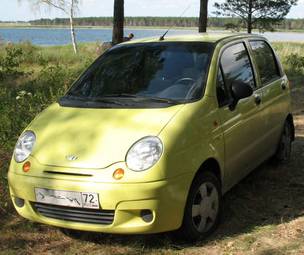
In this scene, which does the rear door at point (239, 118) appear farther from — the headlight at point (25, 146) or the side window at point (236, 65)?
the headlight at point (25, 146)

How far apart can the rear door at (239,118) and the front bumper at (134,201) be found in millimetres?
920

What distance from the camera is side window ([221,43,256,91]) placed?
204 inches

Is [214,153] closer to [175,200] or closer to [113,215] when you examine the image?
[175,200]

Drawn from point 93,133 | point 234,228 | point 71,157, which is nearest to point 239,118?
point 234,228

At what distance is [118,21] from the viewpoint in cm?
1350

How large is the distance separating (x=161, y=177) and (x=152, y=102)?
34.1 inches

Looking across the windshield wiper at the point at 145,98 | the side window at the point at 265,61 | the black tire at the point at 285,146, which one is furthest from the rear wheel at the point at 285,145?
the windshield wiper at the point at 145,98

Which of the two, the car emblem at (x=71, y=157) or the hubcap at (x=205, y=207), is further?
the hubcap at (x=205, y=207)

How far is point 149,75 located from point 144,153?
49.4 inches

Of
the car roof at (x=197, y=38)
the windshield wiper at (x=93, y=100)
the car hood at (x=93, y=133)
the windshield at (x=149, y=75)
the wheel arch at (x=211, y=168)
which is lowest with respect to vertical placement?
the wheel arch at (x=211, y=168)

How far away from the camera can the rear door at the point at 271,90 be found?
19.5ft

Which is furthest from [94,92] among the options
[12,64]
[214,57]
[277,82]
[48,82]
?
[12,64]

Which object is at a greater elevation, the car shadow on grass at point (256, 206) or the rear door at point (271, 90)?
the rear door at point (271, 90)

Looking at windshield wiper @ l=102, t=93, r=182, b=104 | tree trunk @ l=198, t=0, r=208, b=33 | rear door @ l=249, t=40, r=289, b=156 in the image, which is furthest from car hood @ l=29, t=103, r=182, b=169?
tree trunk @ l=198, t=0, r=208, b=33
